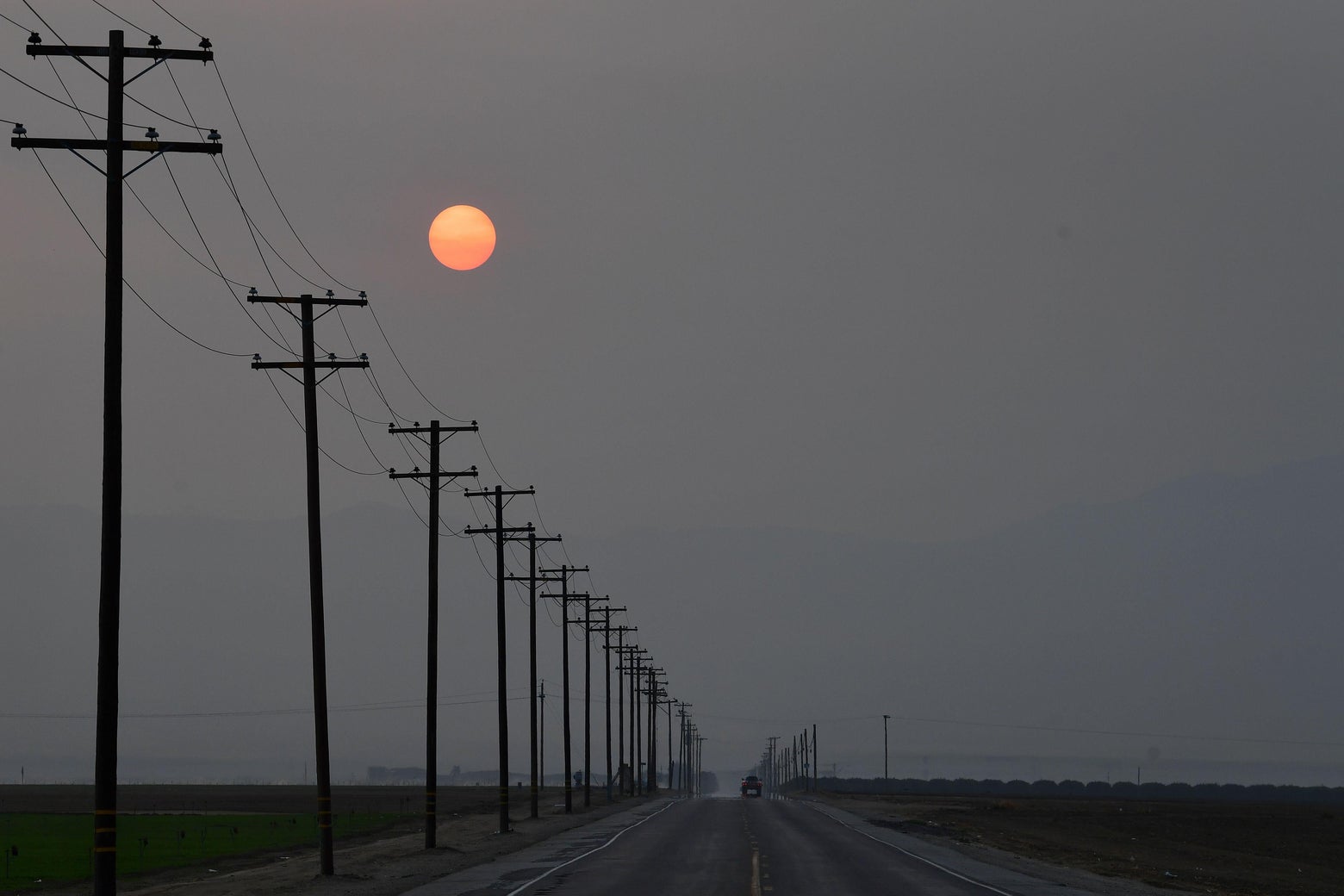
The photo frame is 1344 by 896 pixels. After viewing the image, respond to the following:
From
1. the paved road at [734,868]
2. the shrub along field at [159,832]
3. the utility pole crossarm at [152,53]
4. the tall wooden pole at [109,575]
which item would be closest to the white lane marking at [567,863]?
the paved road at [734,868]

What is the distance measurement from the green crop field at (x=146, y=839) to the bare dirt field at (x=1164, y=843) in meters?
26.6

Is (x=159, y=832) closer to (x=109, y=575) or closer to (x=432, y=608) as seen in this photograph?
(x=432, y=608)

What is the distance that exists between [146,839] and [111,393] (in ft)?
155

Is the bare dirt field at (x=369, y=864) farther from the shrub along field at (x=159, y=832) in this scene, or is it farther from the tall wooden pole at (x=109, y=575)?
the tall wooden pole at (x=109, y=575)

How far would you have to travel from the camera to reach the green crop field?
152 feet

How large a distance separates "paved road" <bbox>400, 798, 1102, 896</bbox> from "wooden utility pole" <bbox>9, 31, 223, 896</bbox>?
11.0m

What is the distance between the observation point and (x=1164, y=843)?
250 ft

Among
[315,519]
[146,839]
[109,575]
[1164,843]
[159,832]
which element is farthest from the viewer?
[1164,843]

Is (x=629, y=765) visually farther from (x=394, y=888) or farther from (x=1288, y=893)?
(x=394, y=888)

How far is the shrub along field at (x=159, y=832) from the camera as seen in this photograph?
4759 cm

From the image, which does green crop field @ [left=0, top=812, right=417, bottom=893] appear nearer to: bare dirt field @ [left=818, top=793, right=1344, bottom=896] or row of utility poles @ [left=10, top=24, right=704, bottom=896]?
row of utility poles @ [left=10, top=24, right=704, bottom=896]

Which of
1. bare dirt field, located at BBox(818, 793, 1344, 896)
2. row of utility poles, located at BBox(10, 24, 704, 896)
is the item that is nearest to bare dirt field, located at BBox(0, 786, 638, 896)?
row of utility poles, located at BBox(10, 24, 704, 896)

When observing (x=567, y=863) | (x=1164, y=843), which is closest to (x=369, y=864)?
(x=567, y=863)

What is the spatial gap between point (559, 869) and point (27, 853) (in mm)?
27688
